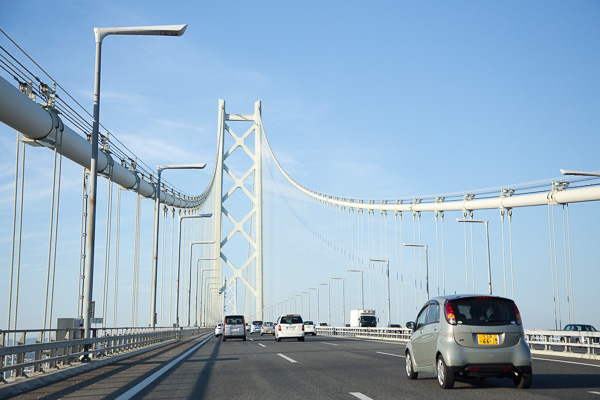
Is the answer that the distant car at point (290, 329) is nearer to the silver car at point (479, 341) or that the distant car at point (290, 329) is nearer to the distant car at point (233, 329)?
the distant car at point (233, 329)

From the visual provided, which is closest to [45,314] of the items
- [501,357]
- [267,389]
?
[267,389]

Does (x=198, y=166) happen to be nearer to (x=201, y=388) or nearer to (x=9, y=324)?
(x=9, y=324)

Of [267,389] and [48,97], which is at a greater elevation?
[48,97]

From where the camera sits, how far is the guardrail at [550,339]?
69.5 feet

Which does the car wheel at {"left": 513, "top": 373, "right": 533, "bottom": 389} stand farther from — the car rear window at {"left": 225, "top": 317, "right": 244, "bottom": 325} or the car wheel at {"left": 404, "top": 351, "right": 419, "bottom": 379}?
the car rear window at {"left": 225, "top": 317, "right": 244, "bottom": 325}

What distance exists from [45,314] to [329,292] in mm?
64454

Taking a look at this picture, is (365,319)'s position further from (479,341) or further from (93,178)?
(479,341)

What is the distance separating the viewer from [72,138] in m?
22.6

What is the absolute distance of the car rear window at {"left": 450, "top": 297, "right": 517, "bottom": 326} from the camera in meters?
10.9

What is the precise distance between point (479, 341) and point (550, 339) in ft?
51.3

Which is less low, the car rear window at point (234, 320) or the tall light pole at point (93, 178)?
the tall light pole at point (93, 178)

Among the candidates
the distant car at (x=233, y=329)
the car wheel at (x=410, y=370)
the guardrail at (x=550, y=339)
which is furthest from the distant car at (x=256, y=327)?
the car wheel at (x=410, y=370)

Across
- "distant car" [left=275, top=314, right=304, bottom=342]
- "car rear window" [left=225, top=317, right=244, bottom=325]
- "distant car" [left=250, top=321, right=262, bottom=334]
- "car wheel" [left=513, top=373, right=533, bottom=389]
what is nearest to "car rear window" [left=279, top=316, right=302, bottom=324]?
"distant car" [left=275, top=314, right=304, bottom=342]

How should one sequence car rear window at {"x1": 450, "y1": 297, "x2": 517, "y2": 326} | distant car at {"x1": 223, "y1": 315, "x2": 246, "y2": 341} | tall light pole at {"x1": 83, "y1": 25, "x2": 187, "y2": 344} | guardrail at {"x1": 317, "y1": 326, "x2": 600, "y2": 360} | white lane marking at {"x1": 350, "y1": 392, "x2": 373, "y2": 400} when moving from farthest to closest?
1. distant car at {"x1": 223, "y1": 315, "x2": 246, "y2": 341}
2. guardrail at {"x1": 317, "y1": 326, "x2": 600, "y2": 360}
3. tall light pole at {"x1": 83, "y1": 25, "x2": 187, "y2": 344}
4. car rear window at {"x1": 450, "y1": 297, "x2": 517, "y2": 326}
5. white lane marking at {"x1": 350, "y1": 392, "x2": 373, "y2": 400}
